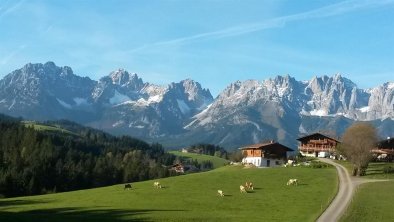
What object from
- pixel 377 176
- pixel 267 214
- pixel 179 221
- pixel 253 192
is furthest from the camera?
pixel 377 176

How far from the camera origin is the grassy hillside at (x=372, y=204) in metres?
61.7

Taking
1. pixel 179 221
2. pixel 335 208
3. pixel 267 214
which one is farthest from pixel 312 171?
pixel 179 221

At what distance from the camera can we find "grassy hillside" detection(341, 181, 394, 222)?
2427 inches

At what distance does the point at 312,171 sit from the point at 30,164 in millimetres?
97375

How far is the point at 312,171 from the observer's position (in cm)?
10819

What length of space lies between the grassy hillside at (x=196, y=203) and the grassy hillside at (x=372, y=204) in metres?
3.80

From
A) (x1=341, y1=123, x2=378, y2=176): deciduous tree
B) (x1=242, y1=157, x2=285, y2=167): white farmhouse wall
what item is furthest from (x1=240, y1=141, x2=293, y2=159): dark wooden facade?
(x1=341, y1=123, x2=378, y2=176): deciduous tree

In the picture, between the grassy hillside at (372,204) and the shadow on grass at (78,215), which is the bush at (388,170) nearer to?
the grassy hillside at (372,204)

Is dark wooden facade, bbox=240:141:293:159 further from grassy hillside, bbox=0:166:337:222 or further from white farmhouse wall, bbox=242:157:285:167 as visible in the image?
grassy hillside, bbox=0:166:337:222

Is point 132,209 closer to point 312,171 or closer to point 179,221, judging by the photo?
point 179,221

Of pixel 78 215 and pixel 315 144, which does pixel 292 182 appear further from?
pixel 315 144

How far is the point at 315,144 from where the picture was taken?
548ft

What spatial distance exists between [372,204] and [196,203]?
2200cm

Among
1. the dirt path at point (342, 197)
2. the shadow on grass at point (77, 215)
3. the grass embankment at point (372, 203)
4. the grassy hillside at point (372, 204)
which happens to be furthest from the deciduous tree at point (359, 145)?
the shadow on grass at point (77, 215)
